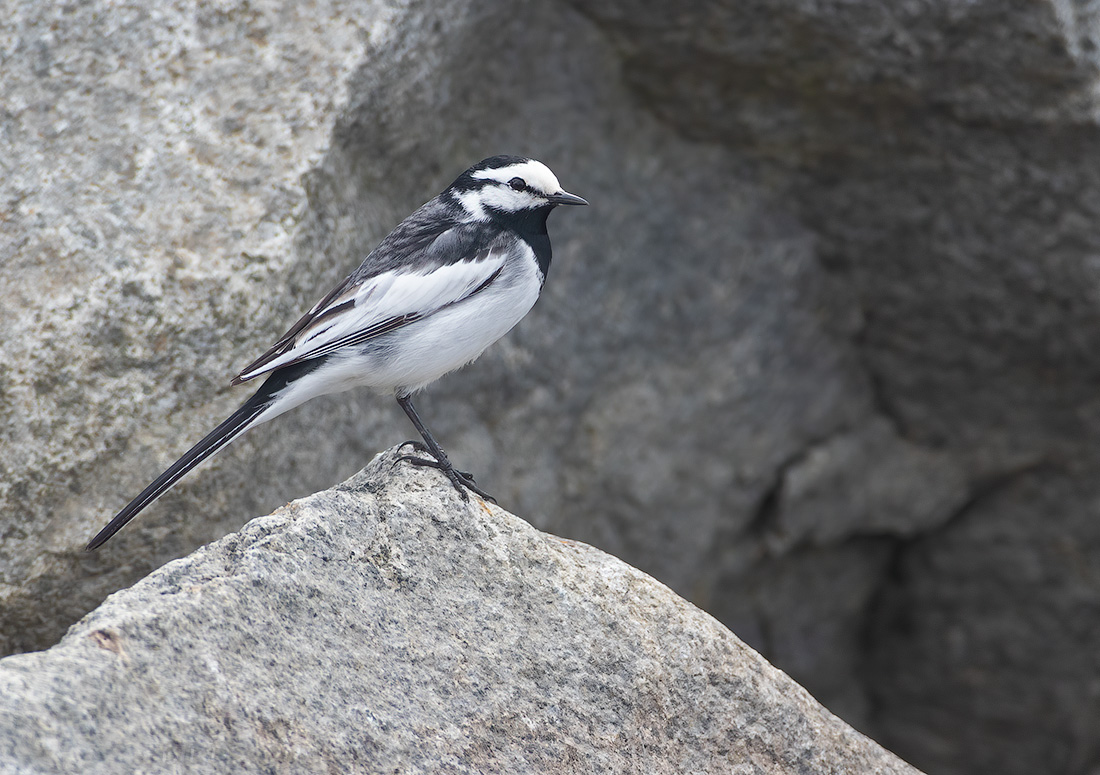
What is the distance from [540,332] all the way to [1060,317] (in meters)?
3.02

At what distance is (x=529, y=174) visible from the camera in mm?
4133

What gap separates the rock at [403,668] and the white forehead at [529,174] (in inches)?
53.5

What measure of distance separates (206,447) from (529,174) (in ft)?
5.55

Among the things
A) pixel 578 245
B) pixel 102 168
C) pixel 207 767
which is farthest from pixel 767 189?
pixel 207 767

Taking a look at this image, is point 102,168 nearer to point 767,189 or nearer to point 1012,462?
point 767,189

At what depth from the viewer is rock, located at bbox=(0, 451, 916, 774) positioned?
2506 millimetres

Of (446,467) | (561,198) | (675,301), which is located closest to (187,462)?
(446,467)

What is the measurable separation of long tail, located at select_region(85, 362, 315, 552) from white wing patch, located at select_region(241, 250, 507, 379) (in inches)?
4.3

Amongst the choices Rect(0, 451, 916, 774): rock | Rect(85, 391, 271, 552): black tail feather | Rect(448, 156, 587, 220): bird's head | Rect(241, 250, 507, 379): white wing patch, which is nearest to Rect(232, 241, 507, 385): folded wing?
Rect(241, 250, 507, 379): white wing patch

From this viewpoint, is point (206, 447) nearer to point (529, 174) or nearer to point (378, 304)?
point (378, 304)

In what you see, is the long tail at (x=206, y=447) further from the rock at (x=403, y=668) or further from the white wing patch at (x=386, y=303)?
the rock at (x=403, y=668)

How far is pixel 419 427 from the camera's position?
400 cm

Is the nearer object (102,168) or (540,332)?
(102,168)

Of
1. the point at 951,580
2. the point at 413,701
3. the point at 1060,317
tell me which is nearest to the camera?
the point at 413,701
